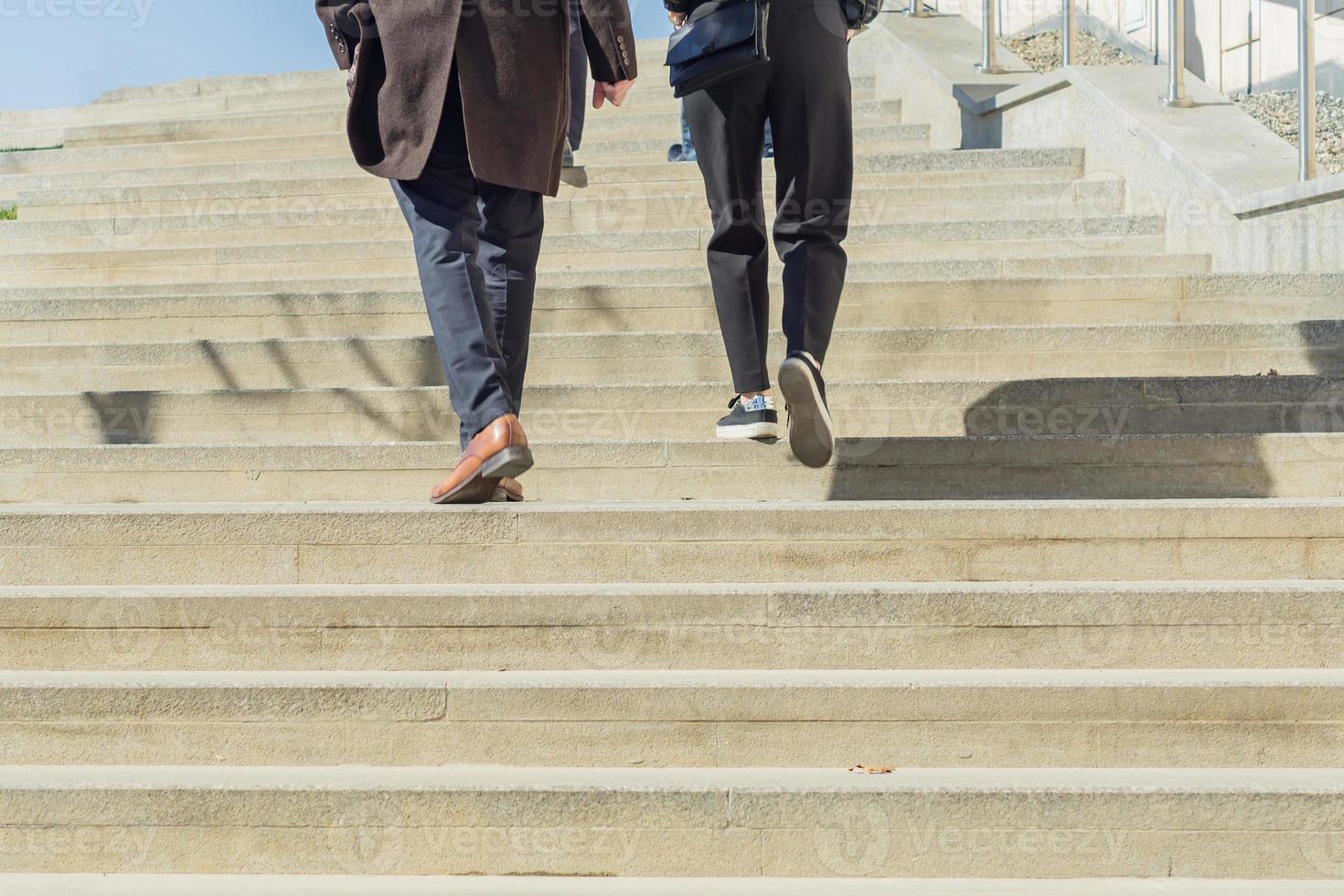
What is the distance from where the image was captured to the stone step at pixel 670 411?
375 cm

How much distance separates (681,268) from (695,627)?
286 centimetres

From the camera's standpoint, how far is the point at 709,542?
294cm

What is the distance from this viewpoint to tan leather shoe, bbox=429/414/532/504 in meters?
3.03

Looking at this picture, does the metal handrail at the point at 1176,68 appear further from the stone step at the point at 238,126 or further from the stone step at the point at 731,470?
the stone step at the point at 731,470

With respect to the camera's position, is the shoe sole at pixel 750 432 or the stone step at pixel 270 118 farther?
the stone step at pixel 270 118

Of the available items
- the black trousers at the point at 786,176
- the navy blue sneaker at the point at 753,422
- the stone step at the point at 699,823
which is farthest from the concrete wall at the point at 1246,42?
the stone step at the point at 699,823

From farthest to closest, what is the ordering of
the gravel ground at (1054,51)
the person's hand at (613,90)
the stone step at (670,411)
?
the gravel ground at (1054,51) < the stone step at (670,411) < the person's hand at (613,90)

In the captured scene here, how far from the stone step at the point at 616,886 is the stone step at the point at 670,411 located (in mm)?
1580

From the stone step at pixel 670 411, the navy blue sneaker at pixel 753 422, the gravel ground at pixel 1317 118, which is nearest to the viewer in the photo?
the navy blue sneaker at pixel 753 422

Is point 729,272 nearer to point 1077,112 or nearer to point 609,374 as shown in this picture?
point 609,374

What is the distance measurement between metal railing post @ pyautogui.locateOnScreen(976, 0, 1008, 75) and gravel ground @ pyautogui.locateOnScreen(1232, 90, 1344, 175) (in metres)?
1.46

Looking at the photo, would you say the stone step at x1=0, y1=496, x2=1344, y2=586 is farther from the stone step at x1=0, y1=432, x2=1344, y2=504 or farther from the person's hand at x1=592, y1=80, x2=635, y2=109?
the person's hand at x1=592, y1=80, x2=635, y2=109

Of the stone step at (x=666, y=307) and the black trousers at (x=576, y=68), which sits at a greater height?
the black trousers at (x=576, y=68)

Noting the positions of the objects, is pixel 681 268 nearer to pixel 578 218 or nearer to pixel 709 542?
pixel 578 218
